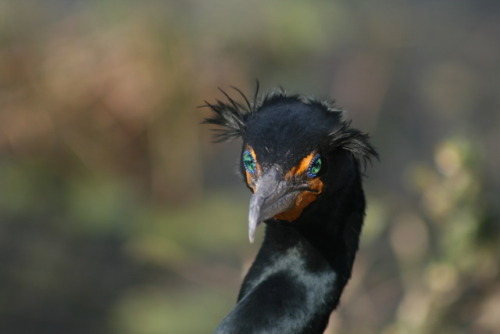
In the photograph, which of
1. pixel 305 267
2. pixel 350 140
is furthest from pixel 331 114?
pixel 305 267

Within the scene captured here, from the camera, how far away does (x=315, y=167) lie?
3.58 m

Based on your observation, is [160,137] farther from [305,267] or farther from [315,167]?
[315,167]

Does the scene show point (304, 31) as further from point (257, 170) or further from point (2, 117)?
point (257, 170)

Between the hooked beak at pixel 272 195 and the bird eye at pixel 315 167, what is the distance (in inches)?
2.1

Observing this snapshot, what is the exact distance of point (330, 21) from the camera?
7582mm

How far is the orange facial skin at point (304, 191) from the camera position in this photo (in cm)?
352

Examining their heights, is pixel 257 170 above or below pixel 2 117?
below

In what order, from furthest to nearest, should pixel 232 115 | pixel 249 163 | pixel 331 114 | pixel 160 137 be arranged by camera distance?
pixel 160 137, pixel 232 115, pixel 331 114, pixel 249 163

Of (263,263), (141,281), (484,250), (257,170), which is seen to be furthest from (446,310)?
(141,281)

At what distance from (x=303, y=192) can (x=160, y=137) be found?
4654 millimetres

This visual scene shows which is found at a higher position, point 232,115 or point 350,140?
point 232,115

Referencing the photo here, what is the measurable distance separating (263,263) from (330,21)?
4037mm

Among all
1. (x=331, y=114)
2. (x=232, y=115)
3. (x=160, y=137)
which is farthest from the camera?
(x=160, y=137)

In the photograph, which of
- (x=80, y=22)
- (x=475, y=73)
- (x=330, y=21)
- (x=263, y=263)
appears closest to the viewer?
(x=263, y=263)
